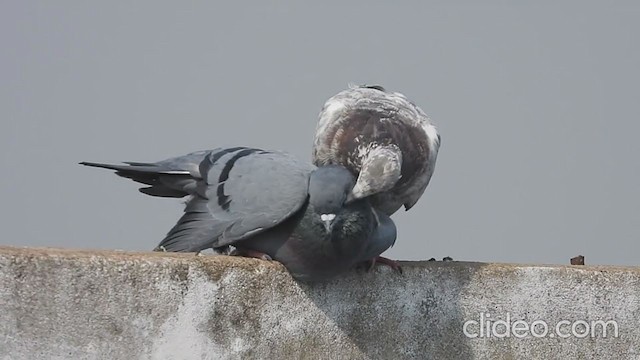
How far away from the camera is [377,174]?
5355 millimetres

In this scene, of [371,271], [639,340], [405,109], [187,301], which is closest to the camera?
[187,301]

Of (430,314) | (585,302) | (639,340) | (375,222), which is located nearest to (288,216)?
(375,222)

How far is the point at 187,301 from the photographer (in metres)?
5.15

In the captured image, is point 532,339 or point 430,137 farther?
point 430,137

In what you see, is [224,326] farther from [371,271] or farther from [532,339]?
[532,339]

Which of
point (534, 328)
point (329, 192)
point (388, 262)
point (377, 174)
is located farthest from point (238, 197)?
point (534, 328)

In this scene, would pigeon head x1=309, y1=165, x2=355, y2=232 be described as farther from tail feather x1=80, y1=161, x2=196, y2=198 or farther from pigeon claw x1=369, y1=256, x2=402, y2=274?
tail feather x1=80, y1=161, x2=196, y2=198

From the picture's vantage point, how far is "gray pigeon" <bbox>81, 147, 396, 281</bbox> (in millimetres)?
5223

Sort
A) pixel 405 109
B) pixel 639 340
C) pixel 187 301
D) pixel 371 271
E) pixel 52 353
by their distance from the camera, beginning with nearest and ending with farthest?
pixel 52 353
pixel 187 301
pixel 371 271
pixel 639 340
pixel 405 109

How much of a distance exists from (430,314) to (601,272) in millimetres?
998

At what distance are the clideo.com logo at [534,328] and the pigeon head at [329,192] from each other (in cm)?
105

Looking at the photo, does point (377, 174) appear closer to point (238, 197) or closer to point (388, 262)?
point (388, 262)

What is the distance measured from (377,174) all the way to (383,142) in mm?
539

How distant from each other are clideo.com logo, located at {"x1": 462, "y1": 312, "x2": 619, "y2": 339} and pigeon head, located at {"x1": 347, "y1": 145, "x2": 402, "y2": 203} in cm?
90
